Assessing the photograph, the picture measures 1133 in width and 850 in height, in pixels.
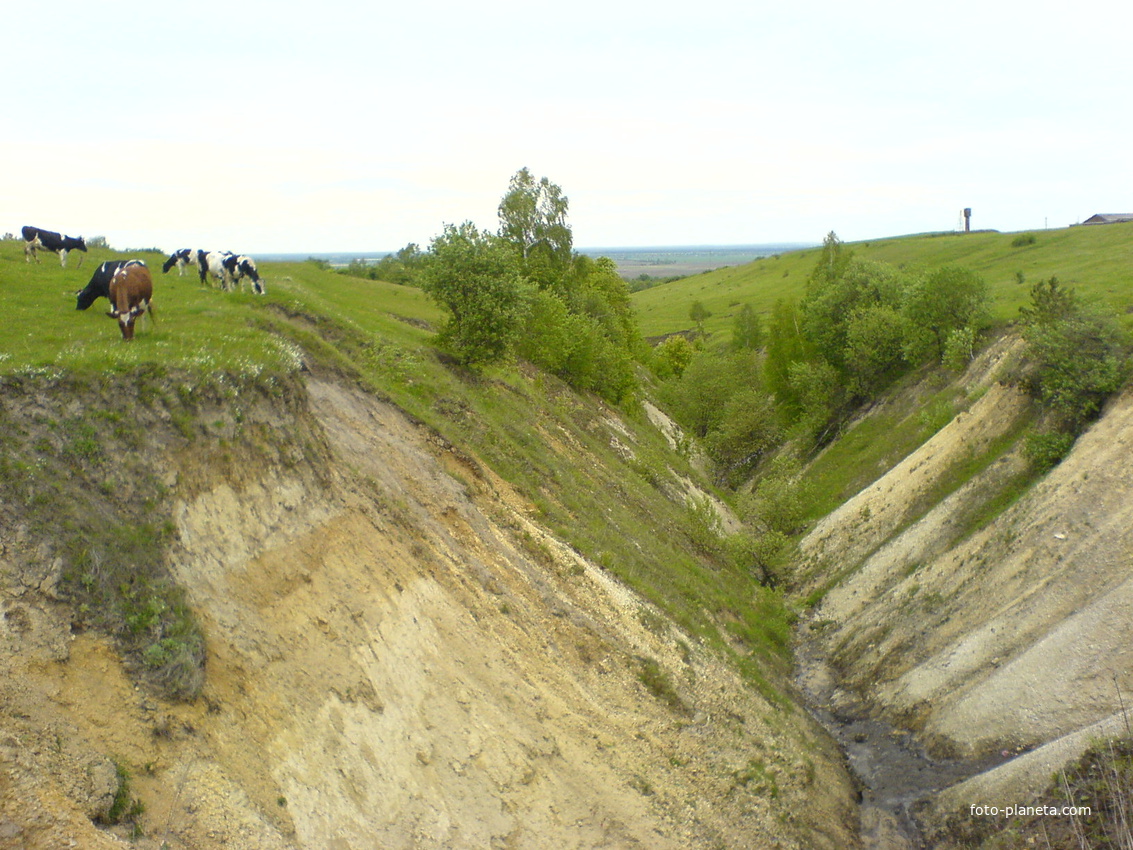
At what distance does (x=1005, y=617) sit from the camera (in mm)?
22125

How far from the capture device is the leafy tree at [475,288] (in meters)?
30.3

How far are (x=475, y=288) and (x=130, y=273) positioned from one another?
16.1 m

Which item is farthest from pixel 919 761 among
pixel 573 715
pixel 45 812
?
pixel 45 812

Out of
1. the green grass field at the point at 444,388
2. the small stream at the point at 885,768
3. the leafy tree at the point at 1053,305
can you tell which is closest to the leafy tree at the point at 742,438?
the green grass field at the point at 444,388

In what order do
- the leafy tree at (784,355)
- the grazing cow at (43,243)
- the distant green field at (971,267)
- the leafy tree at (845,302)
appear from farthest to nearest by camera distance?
the leafy tree at (784,355) < the distant green field at (971,267) < the leafy tree at (845,302) < the grazing cow at (43,243)

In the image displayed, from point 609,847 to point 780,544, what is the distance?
20035 mm

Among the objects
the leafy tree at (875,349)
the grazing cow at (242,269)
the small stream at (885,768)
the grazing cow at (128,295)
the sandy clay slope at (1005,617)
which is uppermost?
the grazing cow at (242,269)

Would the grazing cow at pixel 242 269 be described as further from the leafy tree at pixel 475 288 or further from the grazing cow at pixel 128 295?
the grazing cow at pixel 128 295

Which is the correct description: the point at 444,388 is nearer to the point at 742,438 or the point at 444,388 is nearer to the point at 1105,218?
the point at 742,438

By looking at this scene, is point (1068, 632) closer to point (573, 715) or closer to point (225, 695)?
point (573, 715)

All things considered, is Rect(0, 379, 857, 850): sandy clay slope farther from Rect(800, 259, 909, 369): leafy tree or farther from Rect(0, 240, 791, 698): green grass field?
Rect(800, 259, 909, 369): leafy tree

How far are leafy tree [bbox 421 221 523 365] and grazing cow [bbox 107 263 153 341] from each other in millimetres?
15219

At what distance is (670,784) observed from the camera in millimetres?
16750

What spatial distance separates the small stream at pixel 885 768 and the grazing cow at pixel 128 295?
20.6 m
